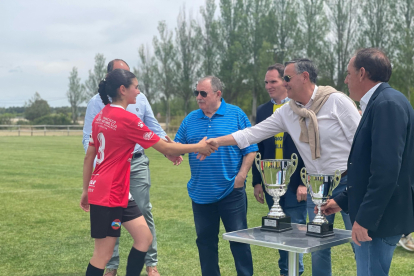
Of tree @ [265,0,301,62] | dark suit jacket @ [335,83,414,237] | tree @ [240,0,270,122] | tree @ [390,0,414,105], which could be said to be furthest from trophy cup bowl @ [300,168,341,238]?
tree @ [240,0,270,122]

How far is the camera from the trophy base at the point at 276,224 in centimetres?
315

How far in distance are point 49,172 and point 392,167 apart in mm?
13930

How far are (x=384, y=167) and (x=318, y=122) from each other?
110 cm

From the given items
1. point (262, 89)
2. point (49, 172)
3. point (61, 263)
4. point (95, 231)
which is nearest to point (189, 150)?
point (95, 231)

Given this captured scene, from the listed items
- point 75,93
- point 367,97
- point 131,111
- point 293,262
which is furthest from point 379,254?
point 75,93

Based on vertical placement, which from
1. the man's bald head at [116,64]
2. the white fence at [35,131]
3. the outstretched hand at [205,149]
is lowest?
the white fence at [35,131]

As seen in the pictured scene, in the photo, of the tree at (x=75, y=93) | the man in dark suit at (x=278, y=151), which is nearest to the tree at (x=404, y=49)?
the man in dark suit at (x=278, y=151)

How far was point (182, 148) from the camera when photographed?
3.97 meters

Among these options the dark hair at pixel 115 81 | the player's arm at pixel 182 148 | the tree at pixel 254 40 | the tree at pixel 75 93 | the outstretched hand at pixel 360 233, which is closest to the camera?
the outstretched hand at pixel 360 233

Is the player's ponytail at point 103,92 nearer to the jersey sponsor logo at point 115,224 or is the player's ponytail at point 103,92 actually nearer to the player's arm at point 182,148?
the player's arm at point 182,148

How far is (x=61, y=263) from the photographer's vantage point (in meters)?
5.44

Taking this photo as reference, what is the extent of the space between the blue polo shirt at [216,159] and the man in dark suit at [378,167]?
172 centimetres

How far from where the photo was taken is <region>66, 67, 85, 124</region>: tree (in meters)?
82.4

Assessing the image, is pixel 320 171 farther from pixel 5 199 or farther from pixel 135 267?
pixel 5 199
